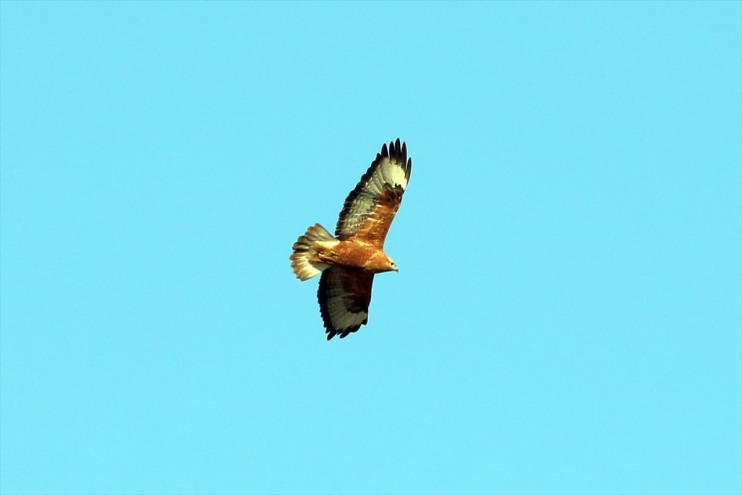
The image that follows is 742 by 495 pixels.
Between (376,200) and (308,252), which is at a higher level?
(376,200)

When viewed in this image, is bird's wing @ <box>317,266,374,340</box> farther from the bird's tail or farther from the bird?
the bird's tail

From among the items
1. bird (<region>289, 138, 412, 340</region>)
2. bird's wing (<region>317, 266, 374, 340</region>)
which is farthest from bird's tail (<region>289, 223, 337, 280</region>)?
bird's wing (<region>317, 266, 374, 340</region>)

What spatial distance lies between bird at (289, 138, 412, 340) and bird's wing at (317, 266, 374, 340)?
2cm

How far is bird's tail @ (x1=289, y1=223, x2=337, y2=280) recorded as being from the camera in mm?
20844

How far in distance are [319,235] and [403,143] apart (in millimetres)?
1982

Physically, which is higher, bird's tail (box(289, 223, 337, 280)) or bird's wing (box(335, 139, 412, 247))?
bird's wing (box(335, 139, 412, 247))

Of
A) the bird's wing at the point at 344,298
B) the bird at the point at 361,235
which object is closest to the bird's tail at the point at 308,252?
the bird at the point at 361,235

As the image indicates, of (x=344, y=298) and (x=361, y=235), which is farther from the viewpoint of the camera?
(x=344, y=298)

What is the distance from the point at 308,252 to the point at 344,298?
4.23 ft

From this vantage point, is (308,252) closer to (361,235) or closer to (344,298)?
(361,235)

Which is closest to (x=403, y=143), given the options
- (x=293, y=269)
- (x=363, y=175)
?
(x=363, y=175)

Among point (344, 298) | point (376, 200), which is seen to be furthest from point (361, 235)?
point (344, 298)

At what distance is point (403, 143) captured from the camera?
70.3ft

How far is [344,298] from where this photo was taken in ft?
71.7
